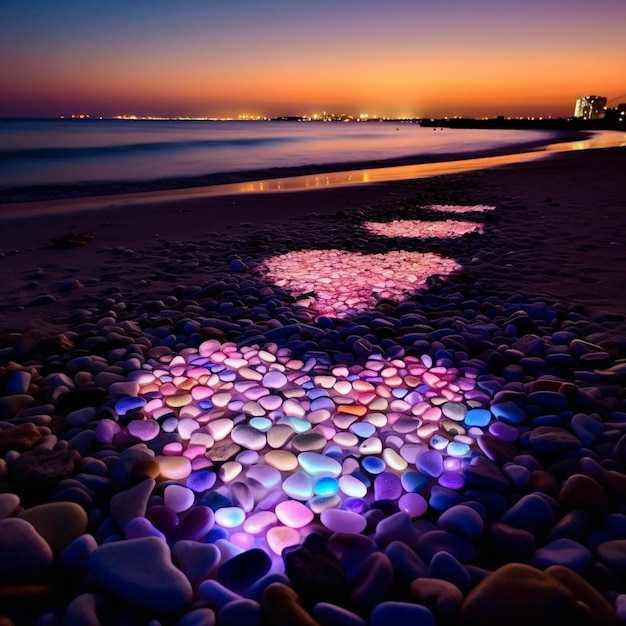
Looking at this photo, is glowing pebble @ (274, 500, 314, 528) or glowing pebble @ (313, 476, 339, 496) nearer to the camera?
glowing pebble @ (274, 500, 314, 528)

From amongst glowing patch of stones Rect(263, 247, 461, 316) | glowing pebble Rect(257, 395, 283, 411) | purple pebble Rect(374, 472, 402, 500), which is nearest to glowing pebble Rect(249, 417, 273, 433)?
glowing pebble Rect(257, 395, 283, 411)

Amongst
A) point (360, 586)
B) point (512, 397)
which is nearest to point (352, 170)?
point (512, 397)

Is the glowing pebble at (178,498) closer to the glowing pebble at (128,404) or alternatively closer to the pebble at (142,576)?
the pebble at (142,576)

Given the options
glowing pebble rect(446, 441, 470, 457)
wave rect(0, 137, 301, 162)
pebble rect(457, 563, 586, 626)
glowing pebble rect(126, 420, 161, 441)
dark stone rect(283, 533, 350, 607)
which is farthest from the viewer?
wave rect(0, 137, 301, 162)

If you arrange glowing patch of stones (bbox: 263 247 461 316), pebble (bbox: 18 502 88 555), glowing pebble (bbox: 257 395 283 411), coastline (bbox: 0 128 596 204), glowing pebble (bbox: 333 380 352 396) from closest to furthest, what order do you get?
pebble (bbox: 18 502 88 555) < glowing pebble (bbox: 257 395 283 411) < glowing pebble (bbox: 333 380 352 396) < glowing patch of stones (bbox: 263 247 461 316) < coastline (bbox: 0 128 596 204)

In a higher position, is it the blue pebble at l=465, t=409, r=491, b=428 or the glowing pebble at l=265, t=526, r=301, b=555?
the blue pebble at l=465, t=409, r=491, b=428

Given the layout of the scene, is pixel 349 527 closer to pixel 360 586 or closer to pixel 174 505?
pixel 360 586

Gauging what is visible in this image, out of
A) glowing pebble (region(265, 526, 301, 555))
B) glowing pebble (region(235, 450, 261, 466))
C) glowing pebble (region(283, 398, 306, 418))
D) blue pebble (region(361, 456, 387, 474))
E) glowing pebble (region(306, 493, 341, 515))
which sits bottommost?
glowing pebble (region(265, 526, 301, 555))

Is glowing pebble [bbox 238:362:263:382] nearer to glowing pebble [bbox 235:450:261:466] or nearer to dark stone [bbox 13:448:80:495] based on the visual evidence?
glowing pebble [bbox 235:450:261:466]
